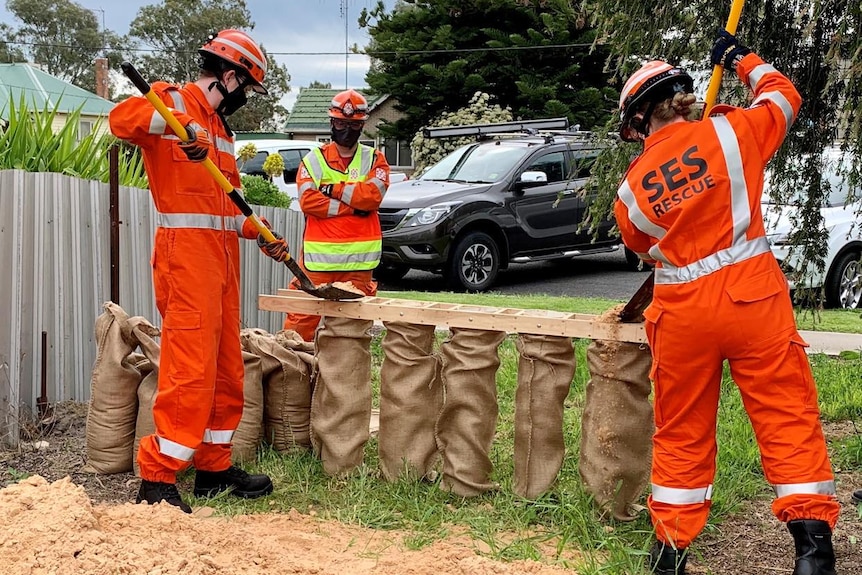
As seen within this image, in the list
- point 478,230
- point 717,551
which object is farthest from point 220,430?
point 478,230

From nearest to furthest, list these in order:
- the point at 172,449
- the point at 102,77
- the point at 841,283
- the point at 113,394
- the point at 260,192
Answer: the point at 172,449 < the point at 113,394 < the point at 260,192 < the point at 841,283 < the point at 102,77

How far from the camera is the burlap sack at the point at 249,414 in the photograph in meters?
4.91

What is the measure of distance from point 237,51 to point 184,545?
2215 mm

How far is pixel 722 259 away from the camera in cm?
338

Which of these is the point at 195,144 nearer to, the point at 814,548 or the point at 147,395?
the point at 147,395

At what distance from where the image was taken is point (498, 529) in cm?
409

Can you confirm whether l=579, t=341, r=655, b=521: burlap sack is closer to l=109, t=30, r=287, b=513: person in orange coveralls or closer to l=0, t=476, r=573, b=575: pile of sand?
l=0, t=476, r=573, b=575: pile of sand

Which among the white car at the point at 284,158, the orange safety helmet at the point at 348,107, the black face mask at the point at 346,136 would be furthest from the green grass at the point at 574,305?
the white car at the point at 284,158

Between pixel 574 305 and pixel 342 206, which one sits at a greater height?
pixel 342 206

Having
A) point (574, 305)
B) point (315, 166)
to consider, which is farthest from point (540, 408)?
point (574, 305)

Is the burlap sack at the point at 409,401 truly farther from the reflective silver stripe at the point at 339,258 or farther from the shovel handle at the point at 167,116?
the reflective silver stripe at the point at 339,258

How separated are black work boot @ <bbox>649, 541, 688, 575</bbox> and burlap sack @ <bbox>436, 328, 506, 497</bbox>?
1.07 metres

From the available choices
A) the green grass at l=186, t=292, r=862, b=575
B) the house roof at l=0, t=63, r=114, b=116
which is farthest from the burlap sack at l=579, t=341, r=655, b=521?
the house roof at l=0, t=63, r=114, b=116

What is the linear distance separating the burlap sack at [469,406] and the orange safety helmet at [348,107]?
2.27 metres
